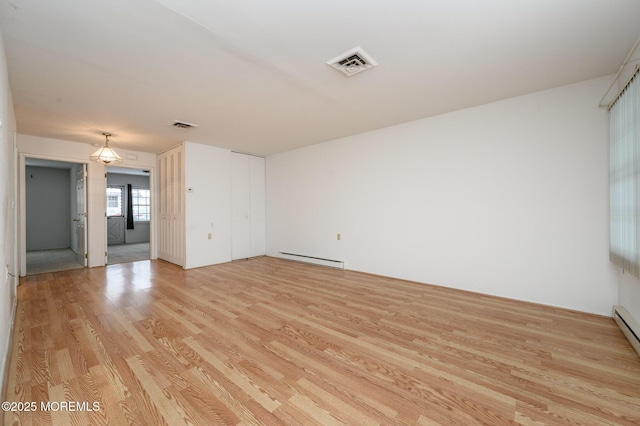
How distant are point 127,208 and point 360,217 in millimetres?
9236

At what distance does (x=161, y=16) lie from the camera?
1.86 m

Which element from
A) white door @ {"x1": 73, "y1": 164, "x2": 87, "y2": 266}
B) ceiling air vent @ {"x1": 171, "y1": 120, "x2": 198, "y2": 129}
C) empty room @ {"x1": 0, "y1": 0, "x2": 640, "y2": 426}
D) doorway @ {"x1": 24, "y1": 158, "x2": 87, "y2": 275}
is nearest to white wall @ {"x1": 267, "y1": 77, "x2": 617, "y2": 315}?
empty room @ {"x1": 0, "y1": 0, "x2": 640, "y2": 426}

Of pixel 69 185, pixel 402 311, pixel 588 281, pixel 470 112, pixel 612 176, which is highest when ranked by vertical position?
pixel 470 112

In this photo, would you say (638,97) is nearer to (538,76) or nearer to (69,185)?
(538,76)

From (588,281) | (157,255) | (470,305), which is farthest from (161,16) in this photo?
(157,255)

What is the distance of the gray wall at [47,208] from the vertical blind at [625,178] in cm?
1231

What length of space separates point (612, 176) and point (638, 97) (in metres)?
0.88

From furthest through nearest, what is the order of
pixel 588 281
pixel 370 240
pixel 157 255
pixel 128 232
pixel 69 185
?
pixel 128 232 < pixel 69 185 < pixel 157 255 < pixel 370 240 < pixel 588 281

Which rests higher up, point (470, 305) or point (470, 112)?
point (470, 112)

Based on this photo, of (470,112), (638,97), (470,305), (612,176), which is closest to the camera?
(638,97)

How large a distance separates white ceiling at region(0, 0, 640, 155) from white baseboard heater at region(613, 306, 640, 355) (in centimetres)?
248

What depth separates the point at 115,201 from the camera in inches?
371

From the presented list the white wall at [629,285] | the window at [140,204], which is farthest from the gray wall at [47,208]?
the white wall at [629,285]

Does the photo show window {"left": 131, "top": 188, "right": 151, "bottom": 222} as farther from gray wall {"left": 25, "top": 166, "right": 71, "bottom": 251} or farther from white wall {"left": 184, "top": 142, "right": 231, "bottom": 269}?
white wall {"left": 184, "top": 142, "right": 231, "bottom": 269}
